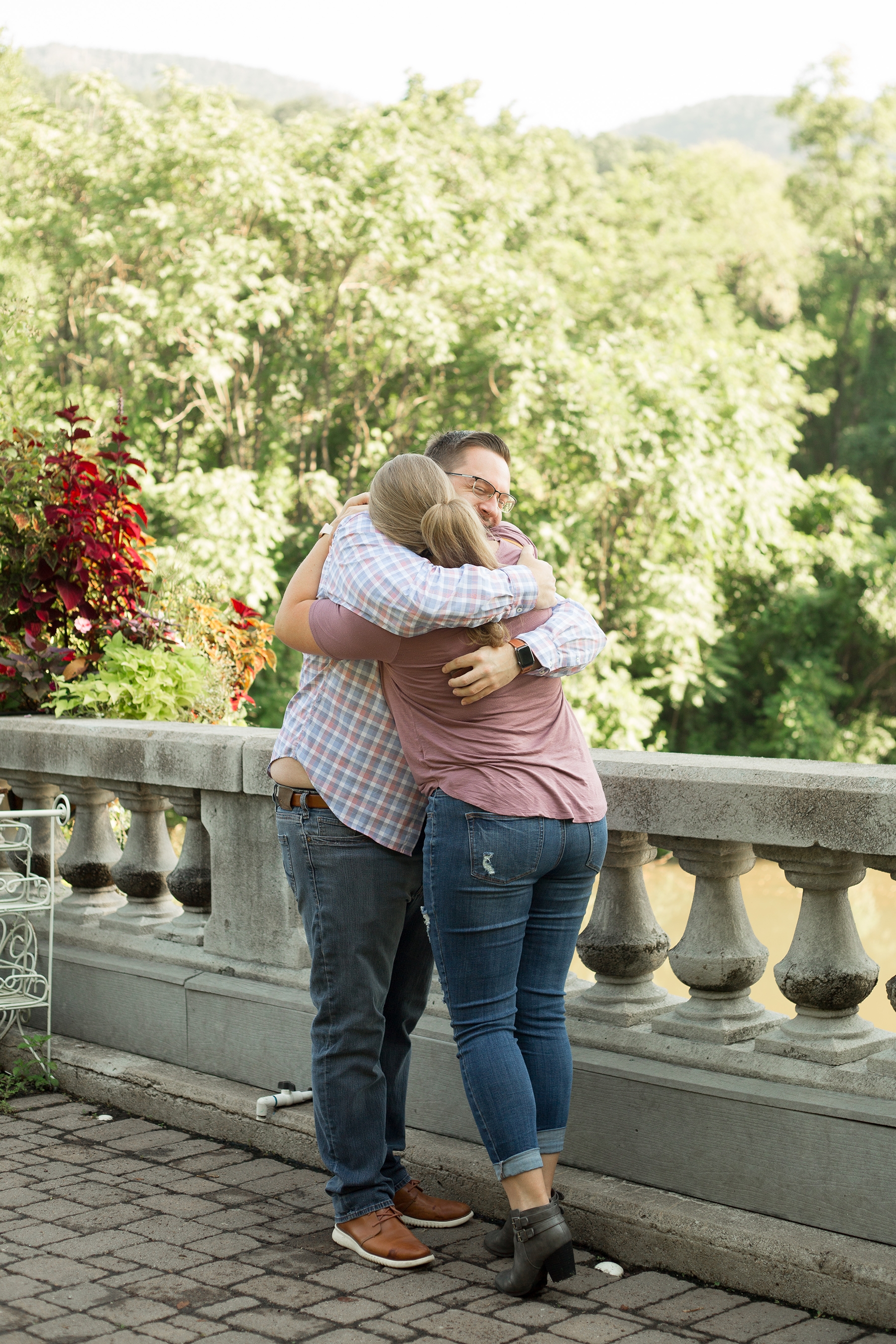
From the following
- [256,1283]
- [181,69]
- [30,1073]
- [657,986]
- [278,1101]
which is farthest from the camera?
[181,69]

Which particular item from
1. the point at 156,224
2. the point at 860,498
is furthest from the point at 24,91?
the point at 860,498

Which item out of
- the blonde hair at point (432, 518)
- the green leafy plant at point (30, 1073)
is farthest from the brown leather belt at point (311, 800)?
the green leafy plant at point (30, 1073)

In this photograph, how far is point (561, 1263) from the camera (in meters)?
2.72

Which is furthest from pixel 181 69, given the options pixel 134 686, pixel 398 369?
pixel 134 686

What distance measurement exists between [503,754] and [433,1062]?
119cm

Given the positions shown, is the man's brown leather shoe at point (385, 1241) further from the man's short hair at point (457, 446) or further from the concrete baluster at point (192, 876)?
the man's short hair at point (457, 446)

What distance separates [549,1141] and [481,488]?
1.38m

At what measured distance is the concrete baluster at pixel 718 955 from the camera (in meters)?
3.03

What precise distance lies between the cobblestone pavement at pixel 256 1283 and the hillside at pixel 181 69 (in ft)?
56.4

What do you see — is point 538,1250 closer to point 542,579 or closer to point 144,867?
point 542,579

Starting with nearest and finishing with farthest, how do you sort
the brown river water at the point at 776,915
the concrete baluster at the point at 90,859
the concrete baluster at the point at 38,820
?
the concrete baluster at the point at 90,859
the concrete baluster at the point at 38,820
the brown river water at the point at 776,915

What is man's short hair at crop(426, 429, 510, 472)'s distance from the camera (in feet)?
9.42

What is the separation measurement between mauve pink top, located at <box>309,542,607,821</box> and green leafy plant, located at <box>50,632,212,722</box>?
2.29m

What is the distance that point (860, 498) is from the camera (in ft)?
75.6
